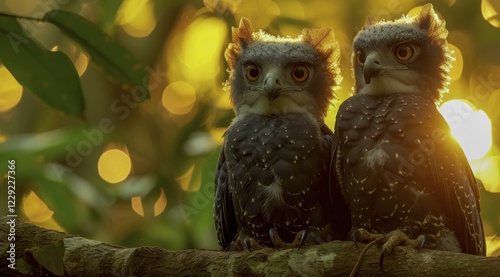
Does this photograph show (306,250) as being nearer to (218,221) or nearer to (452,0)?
(218,221)

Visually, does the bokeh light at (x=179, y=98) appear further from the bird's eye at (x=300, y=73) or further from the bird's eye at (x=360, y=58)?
the bird's eye at (x=360, y=58)

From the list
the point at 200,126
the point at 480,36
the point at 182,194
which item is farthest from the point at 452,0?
the point at 182,194

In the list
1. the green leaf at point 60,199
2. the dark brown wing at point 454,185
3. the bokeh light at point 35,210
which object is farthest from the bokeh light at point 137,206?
the dark brown wing at point 454,185

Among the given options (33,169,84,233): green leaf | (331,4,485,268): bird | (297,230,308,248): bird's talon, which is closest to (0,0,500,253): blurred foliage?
(33,169,84,233): green leaf

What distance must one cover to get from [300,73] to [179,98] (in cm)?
164

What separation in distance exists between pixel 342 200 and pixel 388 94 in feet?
1.45

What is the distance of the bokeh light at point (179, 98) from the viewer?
4441 mm

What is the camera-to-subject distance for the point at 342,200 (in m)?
2.84

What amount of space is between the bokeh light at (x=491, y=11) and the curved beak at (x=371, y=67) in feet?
5.87

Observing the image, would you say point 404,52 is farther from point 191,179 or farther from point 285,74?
point 191,179

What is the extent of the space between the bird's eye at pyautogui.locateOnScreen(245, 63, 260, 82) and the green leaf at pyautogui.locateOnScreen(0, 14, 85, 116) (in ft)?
4.03

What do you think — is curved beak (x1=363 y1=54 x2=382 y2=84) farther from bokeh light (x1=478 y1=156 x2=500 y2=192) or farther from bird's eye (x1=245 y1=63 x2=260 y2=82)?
bokeh light (x1=478 y1=156 x2=500 y2=192)

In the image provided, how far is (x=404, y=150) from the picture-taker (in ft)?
8.50

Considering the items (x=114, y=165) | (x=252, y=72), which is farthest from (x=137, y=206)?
(x=252, y=72)
